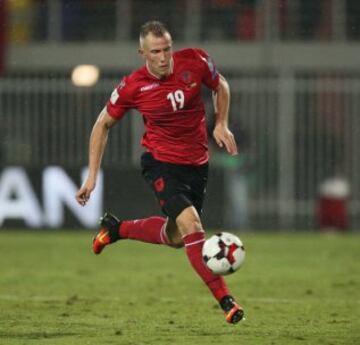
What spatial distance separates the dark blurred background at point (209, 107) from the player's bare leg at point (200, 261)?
10.4m

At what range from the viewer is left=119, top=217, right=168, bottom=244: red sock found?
10172mm

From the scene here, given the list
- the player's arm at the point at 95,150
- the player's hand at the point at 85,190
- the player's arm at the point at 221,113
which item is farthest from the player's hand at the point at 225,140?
the player's hand at the point at 85,190

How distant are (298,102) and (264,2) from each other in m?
2.19

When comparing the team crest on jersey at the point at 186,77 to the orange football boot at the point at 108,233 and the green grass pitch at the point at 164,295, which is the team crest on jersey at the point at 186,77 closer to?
the orange football boot at the point at 108,233

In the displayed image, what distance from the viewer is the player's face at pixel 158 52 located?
9.19 metres

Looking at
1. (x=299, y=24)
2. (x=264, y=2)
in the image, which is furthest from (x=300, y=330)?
(x=299, y=24)

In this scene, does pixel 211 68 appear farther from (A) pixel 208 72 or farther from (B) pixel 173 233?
(B) pixel 173 233

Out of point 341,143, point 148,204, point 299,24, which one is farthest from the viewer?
point 299,24

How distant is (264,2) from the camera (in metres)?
22.7

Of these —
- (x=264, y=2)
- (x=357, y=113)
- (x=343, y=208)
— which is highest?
(x=264, y=2)

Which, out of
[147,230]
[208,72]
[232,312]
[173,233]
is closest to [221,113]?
[208,72]

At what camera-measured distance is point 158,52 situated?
9242 millimetres

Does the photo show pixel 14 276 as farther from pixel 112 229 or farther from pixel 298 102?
pixel 298 102

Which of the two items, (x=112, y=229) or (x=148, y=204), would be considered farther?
(x=148, y=204)
